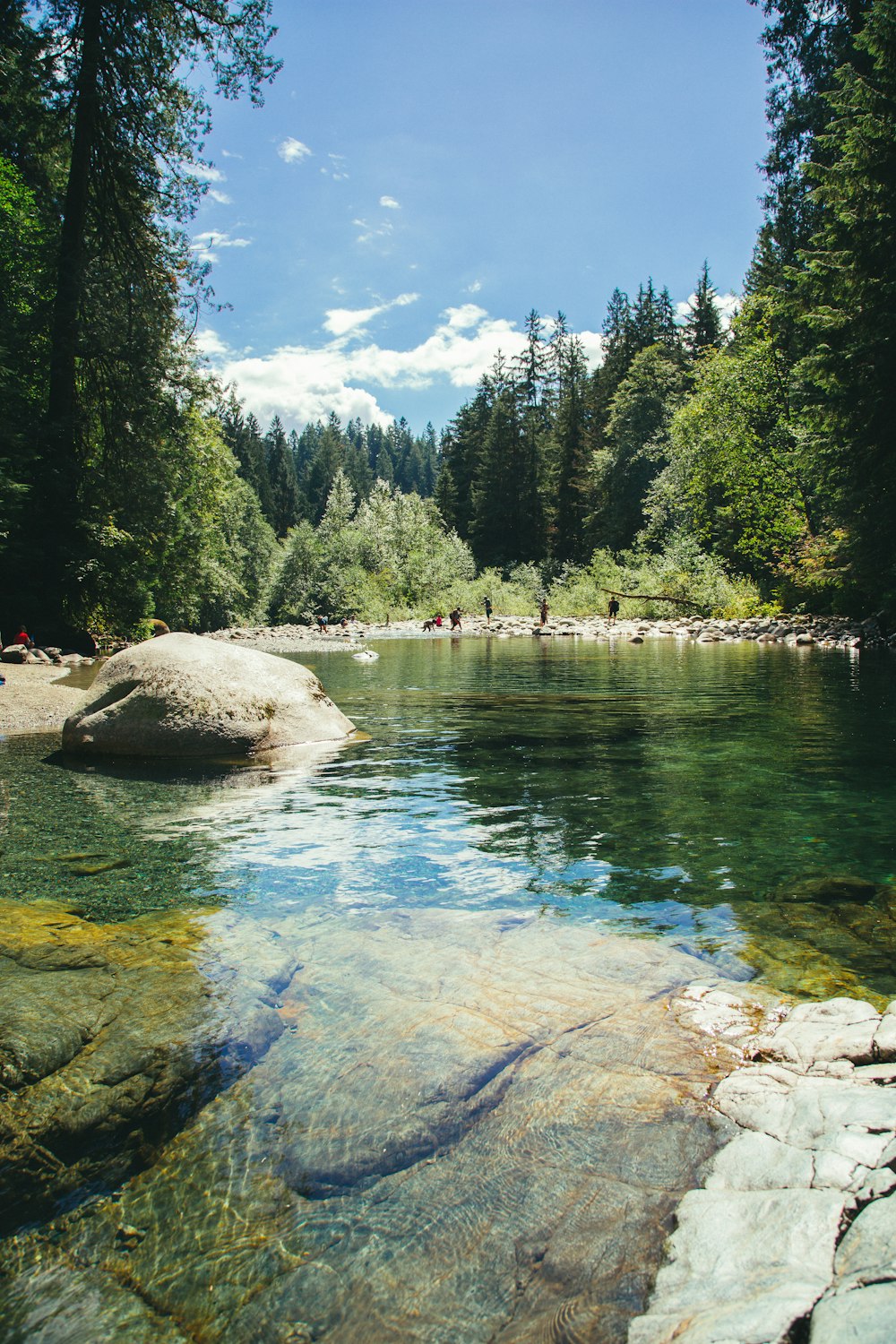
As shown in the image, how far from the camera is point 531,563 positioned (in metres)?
70.9

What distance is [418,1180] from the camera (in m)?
2.61

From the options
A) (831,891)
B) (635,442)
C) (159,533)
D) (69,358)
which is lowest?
(831,891)

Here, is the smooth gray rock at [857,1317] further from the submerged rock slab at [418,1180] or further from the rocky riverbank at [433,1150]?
the submerged rock slab at [418,1180]

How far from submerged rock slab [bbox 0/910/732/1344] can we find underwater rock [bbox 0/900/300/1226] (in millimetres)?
129

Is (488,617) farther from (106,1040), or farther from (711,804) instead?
(106,1040)

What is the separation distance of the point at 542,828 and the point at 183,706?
489cm

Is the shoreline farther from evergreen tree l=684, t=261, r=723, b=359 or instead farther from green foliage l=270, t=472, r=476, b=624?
evergreen tree l=684, t=261, r=723, b=359

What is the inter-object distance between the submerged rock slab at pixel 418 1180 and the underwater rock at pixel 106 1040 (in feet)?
0.42

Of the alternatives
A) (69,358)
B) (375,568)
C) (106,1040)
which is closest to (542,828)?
(106,1040)

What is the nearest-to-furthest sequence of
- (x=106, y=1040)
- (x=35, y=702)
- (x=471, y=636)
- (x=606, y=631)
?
(x=106, y=1040) → (x=35, y=702) → (x=606, y=631) → (x=471, y=636)

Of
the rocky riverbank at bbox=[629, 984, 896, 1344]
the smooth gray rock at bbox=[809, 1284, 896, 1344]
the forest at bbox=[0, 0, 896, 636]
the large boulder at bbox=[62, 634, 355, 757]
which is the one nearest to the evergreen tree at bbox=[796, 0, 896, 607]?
the forest at bbox=[0, 0, 896, 636]

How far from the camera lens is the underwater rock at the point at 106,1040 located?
265cm

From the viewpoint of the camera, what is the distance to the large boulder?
9.39m

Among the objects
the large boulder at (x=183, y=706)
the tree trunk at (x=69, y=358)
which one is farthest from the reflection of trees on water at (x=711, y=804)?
the tree trunk at (x=69, y=358)
